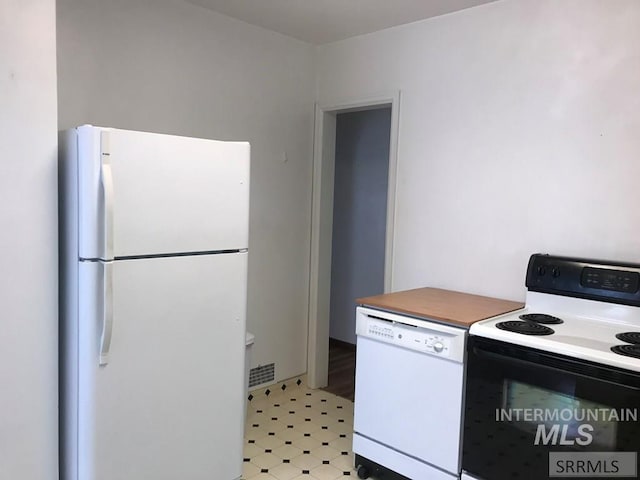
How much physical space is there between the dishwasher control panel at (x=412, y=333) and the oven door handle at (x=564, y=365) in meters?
0.12

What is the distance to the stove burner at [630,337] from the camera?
6.37 feet

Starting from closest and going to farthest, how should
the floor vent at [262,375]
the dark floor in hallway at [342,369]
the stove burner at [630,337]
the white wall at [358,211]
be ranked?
the stove burner at [630,337] < the floor vent at [262,375] < the dark floor in hallway at [342,369] < the white wall at [358,211]

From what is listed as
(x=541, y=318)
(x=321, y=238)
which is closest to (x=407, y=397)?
(x=541, y=318)

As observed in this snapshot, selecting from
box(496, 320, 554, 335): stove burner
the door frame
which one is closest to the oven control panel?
box(496, 320, 554, 335): stove burner

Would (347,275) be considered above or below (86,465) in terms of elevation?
above

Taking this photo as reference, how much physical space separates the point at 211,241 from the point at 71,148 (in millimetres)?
653

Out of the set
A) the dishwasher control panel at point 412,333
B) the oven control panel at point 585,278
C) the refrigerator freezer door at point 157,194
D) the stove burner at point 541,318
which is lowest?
the dishwasher control panel at point 412,333

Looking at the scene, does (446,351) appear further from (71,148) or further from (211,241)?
(71,148)

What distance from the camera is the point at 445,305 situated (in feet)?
8.20

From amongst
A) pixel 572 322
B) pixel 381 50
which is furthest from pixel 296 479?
pixel 381 50

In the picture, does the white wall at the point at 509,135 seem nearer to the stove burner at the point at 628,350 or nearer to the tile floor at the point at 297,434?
the stove burner at the point at 628,350

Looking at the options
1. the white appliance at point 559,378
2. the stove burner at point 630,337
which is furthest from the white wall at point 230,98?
the stove burner at point 630,337

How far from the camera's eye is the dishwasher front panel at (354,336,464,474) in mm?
2189

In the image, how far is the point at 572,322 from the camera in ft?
7.41
